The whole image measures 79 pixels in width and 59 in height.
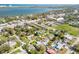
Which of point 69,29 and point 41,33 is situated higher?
point 69,29

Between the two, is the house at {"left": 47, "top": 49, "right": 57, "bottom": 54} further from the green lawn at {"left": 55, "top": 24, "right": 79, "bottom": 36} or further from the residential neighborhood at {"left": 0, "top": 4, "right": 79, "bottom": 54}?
the green lawn at {"left": 55, "top": 24, "right": 79, "bottom": 36}

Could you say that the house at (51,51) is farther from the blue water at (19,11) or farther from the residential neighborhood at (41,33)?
the blue water at (19,11)

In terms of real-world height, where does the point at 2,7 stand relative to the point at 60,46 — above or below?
above

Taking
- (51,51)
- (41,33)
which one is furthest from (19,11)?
(51,51)

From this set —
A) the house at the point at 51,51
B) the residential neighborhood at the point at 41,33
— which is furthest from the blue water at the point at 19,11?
the house at the point at 51,51

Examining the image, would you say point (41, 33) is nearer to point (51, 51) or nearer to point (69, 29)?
point (51, 51)

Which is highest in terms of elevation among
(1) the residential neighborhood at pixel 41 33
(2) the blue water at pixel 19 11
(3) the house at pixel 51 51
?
(2) the blue water at pixel 19 11

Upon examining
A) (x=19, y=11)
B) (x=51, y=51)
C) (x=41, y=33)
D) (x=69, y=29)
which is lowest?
(x=51, y=51)

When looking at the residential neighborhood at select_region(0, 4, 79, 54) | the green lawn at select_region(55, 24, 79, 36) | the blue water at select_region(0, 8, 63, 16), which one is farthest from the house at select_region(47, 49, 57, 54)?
the blue water at select_region(0, 8, 63, 16)
